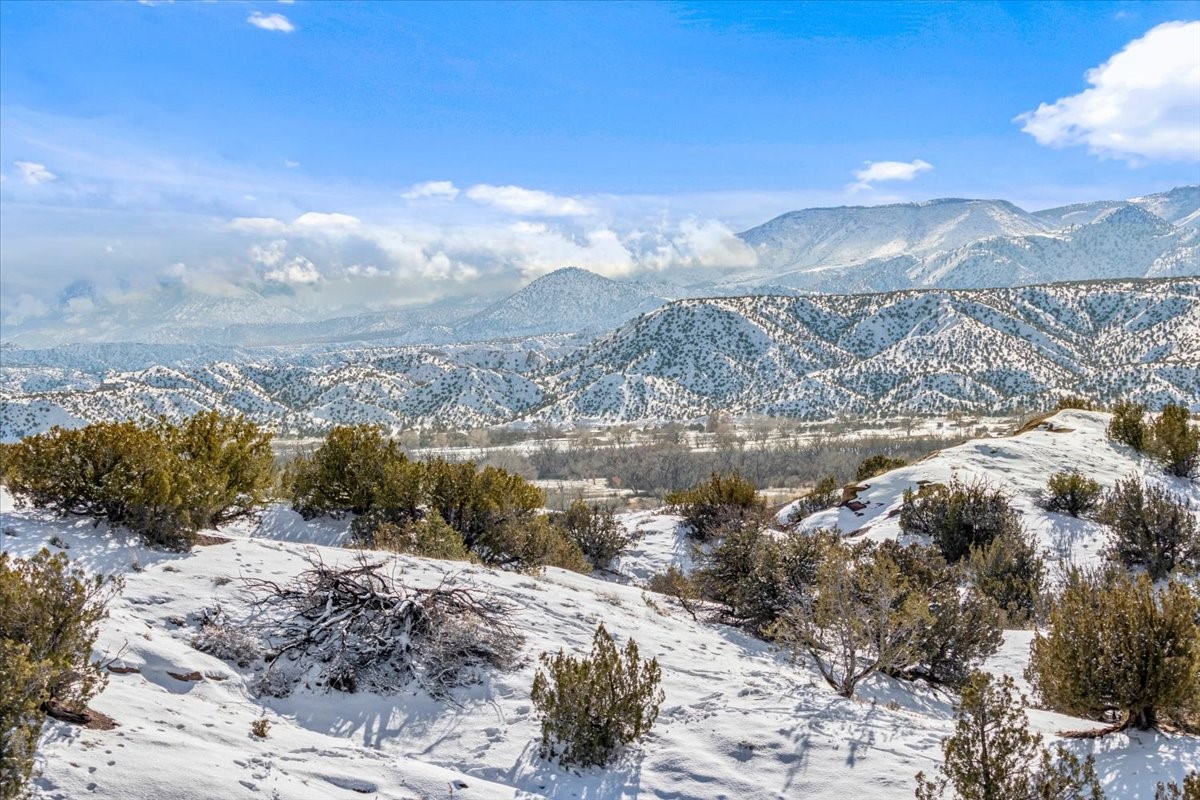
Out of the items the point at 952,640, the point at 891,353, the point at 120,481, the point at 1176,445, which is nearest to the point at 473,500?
the point at 120,481

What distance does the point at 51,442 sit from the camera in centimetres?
843

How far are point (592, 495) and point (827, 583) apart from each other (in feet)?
185

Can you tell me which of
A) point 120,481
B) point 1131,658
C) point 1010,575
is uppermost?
point 120,481

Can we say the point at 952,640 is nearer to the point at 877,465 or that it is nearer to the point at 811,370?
the point at 877,465

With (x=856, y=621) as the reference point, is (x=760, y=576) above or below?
below

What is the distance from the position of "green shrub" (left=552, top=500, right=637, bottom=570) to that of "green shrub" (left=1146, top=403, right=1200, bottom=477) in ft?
46.6

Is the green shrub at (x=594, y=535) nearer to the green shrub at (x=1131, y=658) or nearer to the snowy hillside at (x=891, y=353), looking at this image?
the green shrub at (x=1131, y=658)

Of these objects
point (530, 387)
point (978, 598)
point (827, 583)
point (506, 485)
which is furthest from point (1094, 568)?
point (530, 387)

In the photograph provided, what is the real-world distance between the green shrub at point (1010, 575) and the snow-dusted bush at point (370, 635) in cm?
906

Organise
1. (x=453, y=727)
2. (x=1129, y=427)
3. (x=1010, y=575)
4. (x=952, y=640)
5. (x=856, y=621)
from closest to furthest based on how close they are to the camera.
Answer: (x=453, y=727), (x=856, y=621), (x=952, y=640), (x=1010, y=575), (x=1129, y=427)

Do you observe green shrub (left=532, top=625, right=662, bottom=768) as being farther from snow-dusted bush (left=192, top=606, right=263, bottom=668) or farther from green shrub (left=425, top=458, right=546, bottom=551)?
green shrub (left=425, top=458, right=546, bottom=551)

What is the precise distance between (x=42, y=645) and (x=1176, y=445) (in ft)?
76.0

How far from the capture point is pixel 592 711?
18.1 feet

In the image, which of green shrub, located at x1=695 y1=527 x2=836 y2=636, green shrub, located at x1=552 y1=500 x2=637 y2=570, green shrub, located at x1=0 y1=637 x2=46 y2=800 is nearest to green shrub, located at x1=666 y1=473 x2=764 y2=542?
green shrub, located at x1=552 y1=500 x2=637 y2=570
